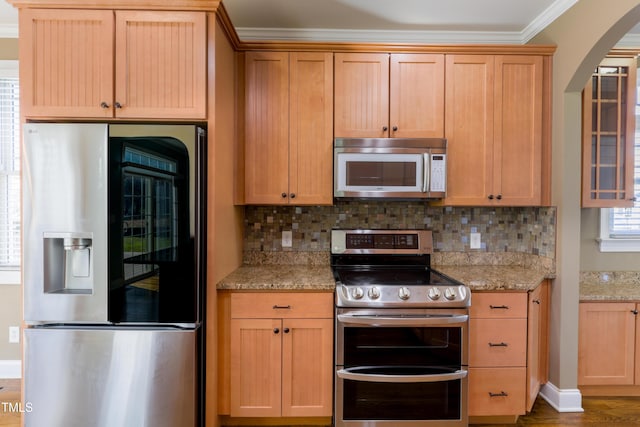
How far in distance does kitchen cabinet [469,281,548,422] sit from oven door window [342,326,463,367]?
7.7 inches

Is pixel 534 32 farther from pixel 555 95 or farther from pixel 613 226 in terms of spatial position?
pixel 613 226

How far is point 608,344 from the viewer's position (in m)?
2.46

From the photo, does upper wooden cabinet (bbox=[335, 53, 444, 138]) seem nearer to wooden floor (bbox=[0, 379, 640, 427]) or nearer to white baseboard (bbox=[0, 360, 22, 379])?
wooden floor (bbox=[0, 379, 640, 427])

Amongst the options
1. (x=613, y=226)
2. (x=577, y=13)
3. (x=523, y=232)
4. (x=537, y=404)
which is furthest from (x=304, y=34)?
(x=537, y=404)

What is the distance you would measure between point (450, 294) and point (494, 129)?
120 centimetres

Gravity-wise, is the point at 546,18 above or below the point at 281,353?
above

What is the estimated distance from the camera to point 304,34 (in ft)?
8.86

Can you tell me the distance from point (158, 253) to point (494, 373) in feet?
6.65

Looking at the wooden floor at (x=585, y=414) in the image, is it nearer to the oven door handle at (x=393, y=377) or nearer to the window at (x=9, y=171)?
the oven door handle at (x=393, y=377)

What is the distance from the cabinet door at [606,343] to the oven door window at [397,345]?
1109 millimetres

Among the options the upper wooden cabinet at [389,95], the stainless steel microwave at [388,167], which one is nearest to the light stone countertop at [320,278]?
the stainless steel microwave at [388,167]

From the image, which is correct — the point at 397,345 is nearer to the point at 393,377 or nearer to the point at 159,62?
the point at 393,377

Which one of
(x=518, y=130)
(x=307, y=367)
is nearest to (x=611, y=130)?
(x=518, y=130)

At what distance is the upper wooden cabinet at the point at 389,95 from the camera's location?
2.42 m
